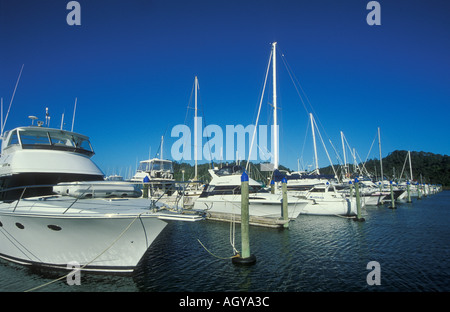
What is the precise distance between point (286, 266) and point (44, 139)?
1081 cm

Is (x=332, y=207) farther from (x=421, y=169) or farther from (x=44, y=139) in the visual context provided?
(x=421, y=169)

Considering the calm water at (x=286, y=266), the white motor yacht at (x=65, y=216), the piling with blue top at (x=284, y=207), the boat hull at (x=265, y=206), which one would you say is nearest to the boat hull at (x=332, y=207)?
the boat hull at (x=265, y=206)

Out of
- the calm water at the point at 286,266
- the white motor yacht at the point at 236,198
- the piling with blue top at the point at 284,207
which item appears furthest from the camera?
the white motor yacht at the point at 236,198

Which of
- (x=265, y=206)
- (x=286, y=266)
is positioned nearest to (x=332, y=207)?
(x=265, y=206)

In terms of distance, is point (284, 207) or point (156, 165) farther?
point (156, 165)

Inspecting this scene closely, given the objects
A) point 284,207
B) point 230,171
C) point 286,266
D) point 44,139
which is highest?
point 44,139

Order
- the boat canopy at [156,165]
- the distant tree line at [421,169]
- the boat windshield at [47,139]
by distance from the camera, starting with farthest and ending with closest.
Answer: the distant tree line at [421,169] → the boat canopy at [156,165] → the boat windshield at [47,139]

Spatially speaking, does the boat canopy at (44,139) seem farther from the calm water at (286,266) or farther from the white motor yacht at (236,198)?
the white motor yacht at (236,198)

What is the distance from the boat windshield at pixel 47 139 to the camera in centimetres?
958

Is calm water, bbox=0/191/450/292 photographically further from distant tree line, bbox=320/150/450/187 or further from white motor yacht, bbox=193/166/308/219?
distant tree line, bbox=320/150/450/187

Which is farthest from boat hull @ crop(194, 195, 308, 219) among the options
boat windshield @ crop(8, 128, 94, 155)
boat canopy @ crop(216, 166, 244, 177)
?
boat windshield @ crop(8, 128, 94, 155)

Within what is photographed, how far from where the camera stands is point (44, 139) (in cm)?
993

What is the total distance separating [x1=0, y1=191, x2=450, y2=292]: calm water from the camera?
25.4 ft

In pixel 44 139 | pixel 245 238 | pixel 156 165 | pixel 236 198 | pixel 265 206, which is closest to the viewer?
pixel 44 139
